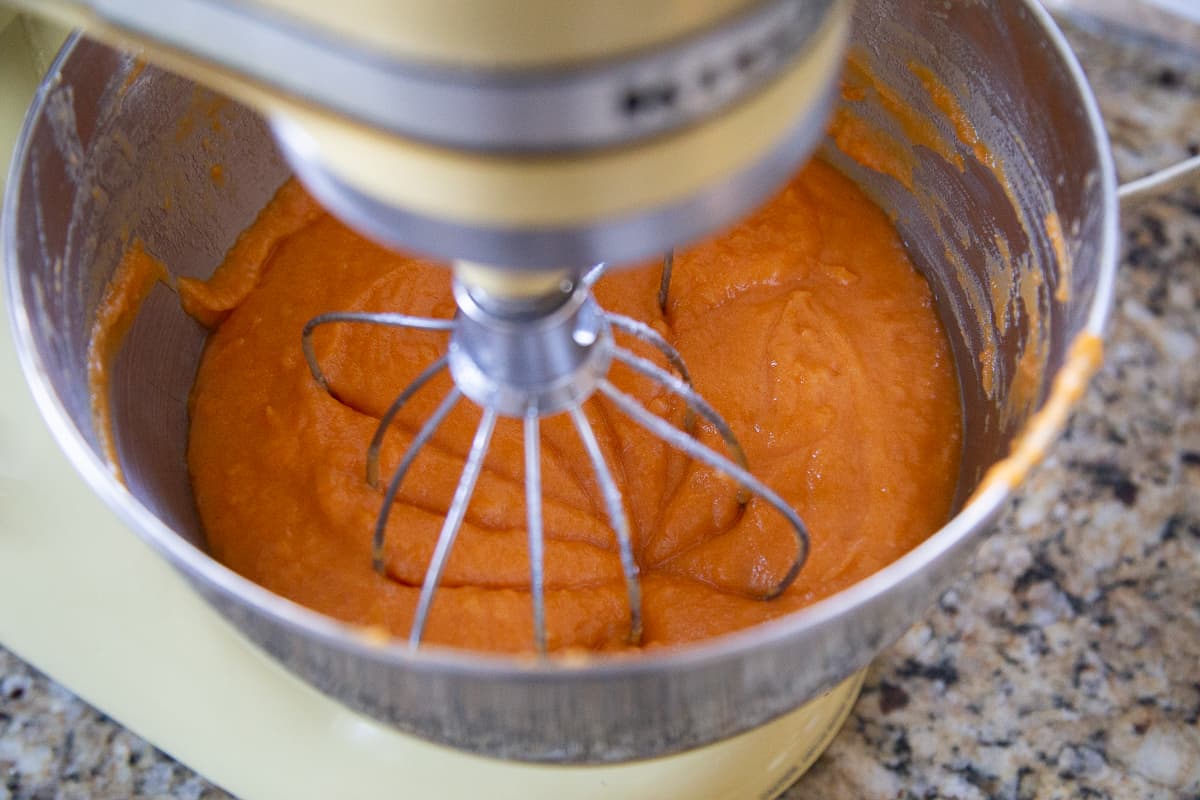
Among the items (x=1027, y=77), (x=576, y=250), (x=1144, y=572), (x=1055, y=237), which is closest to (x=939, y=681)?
(x=1144, y=572)

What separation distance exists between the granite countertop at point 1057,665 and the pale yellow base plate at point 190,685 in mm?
87

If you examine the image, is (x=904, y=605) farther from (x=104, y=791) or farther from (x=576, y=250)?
(x=104, y=791)

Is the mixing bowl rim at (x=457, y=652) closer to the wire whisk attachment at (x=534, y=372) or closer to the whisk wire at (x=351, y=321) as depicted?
the wire whisk attachment at (x=534, y=372)

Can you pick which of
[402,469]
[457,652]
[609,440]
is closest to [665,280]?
[609,440]

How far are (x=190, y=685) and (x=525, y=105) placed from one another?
72cm

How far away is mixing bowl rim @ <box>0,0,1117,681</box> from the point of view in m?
0.61

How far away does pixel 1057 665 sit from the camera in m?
1.14

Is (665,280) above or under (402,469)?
under

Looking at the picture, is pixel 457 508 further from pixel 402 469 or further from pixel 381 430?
pixel 381 430

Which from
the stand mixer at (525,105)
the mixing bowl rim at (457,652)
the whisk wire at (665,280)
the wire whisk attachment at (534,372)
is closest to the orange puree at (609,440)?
the whisk wire at (665,280)

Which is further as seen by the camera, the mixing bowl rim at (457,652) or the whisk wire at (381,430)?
the whisk wire at (381,430)

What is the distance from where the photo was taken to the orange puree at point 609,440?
97 cm

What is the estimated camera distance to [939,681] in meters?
1.14

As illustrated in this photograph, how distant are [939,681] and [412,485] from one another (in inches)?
21.8
